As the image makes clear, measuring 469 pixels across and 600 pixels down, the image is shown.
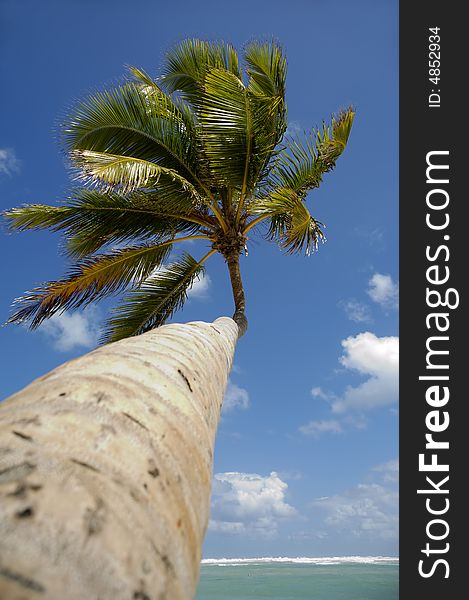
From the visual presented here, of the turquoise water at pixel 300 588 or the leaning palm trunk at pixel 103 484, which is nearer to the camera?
the leaning palm trunk at pixel 103 484

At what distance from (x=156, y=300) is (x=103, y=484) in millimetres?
7732

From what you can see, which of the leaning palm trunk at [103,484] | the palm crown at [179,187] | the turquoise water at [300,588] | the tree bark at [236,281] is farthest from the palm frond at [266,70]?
the turquoise water at [300,588]

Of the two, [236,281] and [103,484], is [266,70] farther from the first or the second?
[103,484]

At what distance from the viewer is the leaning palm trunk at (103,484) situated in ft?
2.46

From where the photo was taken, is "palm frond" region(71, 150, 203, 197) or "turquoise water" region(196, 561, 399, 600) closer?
"palm frond" region(71, 150, 203, 197)

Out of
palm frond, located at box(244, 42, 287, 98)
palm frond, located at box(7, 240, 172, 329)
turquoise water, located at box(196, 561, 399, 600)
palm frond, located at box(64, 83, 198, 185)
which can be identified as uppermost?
palm frond, located at box(244, 42, 287, 98)

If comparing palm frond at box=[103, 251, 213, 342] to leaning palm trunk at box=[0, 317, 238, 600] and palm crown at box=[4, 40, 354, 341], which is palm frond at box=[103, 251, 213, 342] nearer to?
palm crown at box=[4, 40, 354, 341]

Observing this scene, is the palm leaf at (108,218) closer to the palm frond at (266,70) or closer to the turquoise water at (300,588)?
the palm frond at (266,70)

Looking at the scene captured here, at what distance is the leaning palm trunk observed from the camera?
2.46 ft

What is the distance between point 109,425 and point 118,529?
31cm

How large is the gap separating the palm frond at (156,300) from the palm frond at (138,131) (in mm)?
1610

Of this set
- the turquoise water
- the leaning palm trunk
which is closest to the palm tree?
the leaning palm trunk

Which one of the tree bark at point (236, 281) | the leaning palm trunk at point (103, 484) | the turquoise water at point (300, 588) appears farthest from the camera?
the turquoise water at point (300, 588)

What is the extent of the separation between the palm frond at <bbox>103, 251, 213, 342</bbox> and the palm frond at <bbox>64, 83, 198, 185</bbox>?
161 centimetres
